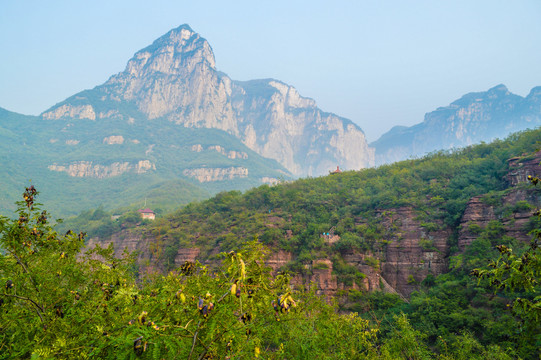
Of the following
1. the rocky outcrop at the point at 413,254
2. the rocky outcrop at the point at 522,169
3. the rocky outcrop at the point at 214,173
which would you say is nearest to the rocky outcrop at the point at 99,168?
the rocky outcrop at the point at 214,173

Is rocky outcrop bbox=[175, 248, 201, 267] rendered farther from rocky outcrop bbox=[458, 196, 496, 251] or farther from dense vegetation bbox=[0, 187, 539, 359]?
dense vegetation bbox=[0, 187, 539, 359]

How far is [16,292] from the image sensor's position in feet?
17.3

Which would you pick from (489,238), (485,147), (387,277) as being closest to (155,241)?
(387,277)

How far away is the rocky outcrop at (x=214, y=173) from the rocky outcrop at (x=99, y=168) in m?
25.7

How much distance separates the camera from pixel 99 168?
162m

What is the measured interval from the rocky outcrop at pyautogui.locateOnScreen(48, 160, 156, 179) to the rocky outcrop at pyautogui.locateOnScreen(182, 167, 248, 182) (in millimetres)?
25660

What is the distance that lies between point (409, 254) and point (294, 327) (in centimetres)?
3050

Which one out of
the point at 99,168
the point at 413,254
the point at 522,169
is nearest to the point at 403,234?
the point at 413,254

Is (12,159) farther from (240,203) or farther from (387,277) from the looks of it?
(387,277)

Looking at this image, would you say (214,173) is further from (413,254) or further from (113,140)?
(413,254)

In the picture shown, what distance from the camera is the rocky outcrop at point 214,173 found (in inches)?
7337

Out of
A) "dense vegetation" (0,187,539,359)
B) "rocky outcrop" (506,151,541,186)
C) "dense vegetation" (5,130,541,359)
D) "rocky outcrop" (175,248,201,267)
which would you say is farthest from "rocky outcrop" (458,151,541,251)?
"rocky outcrop" (175,248,201,267)

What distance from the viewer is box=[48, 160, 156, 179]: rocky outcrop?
15650cm

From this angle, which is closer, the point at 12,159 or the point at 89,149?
the point at 12,159
